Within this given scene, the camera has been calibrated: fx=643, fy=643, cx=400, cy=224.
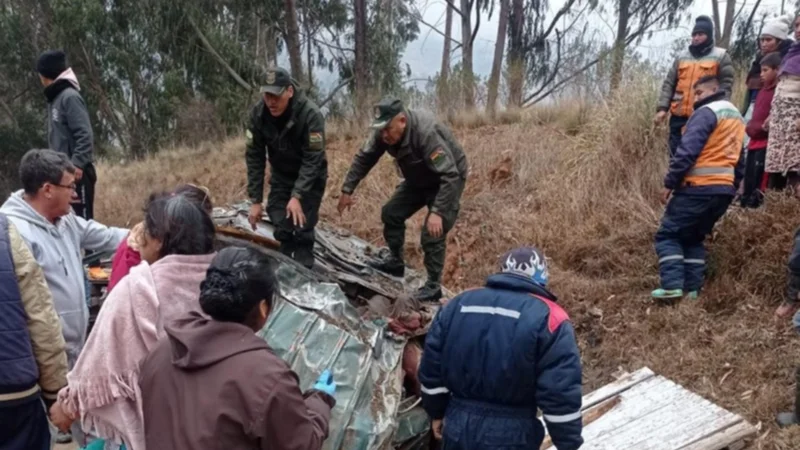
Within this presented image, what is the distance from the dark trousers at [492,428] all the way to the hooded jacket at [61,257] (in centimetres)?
167

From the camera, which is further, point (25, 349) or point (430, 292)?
point (430, 292)

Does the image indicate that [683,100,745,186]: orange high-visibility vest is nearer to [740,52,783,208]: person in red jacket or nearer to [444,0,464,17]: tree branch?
[740,52,783,208]: person in red jacket

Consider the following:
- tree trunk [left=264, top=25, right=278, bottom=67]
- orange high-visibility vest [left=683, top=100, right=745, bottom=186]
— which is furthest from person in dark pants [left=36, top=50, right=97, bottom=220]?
tree trunk [left=264, top=25, right=278, bottom=67]

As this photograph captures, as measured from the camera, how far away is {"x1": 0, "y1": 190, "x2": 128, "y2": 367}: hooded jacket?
260 cm

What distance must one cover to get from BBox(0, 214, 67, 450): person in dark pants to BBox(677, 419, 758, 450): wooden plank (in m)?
2.76

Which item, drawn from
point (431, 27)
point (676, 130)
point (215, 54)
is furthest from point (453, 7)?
point (676, 130)

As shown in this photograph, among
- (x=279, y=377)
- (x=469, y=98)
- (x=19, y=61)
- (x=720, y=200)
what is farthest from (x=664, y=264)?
(x=19, y=61)

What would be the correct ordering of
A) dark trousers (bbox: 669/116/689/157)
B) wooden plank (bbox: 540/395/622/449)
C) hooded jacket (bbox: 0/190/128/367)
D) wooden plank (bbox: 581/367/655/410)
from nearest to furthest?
hooded jacket (bbox: 0/190/128/367) < wooden plank (bbox: 540/395/622/449) < wooden plank (bbox: 581/367/655/410) < dark trousers (bbox: 669/116/689/157)

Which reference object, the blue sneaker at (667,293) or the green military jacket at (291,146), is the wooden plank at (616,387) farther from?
the green military jacket at (291,146)

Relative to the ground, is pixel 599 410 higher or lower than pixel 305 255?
lower

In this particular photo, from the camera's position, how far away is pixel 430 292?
4332 millimetres

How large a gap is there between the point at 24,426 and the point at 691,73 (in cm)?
511

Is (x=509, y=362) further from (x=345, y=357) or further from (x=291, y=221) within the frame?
(x=291, y=221)

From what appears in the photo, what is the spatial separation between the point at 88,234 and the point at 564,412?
230 cm
